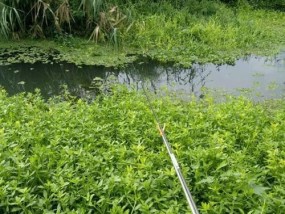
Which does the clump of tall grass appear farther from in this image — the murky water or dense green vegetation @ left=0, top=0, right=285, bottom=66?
the murky water

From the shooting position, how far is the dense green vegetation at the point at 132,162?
211cm

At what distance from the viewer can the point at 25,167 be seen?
7.80 feet

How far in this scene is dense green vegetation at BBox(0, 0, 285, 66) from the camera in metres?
6.50

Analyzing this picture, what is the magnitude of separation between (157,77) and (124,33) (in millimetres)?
1657

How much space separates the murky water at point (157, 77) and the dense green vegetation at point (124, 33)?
1.00 feet

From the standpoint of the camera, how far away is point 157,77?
5.80 metres

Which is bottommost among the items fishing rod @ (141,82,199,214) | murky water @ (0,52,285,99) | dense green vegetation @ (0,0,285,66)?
murky water @ (0,52,285,99)

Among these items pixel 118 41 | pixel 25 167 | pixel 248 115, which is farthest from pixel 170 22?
pixel 25 167

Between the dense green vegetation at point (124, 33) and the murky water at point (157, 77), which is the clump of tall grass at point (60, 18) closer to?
the dense green vegetation at point (124, 33)

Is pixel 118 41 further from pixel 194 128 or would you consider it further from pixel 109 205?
pixel 109 205

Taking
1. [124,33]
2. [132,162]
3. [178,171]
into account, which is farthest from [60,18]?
[178,171]

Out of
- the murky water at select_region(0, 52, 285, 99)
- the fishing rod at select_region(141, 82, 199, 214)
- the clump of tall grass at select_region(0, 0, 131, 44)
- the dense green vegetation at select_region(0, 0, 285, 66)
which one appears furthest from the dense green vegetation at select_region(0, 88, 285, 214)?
the clump of tall grass at select_region(0, 0, 131, 44)

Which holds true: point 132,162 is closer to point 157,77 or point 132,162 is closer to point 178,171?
point 178,171

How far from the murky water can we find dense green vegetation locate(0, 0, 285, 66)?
1.00 ft
